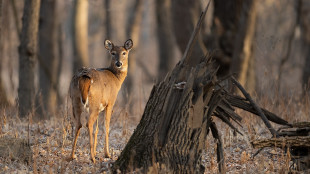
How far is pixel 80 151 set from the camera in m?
7.17

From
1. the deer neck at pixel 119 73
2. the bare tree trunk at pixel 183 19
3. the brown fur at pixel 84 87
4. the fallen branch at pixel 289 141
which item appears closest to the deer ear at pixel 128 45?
the deer neck at pixel 119 73

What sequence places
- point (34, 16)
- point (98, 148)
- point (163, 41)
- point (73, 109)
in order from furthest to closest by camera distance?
point (163, 41), point (34, 16), point (98, 148), point (73, 109)

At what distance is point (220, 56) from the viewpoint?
1452 cm

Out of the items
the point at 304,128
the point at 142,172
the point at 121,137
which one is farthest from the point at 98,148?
the point at 304,128

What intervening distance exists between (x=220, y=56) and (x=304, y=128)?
853cm

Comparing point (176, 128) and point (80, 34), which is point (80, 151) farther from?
point (80, 34)

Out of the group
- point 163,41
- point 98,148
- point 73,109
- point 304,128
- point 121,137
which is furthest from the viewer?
point 163,41

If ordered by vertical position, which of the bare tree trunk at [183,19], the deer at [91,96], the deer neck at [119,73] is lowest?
the deer at [91,96]

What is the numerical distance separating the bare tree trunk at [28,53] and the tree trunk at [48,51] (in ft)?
13.3

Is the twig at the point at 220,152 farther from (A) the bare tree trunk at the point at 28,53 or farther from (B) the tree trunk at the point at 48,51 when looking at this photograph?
(B) the tree trunk at the point at 48,51

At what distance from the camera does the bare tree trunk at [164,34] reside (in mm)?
21453

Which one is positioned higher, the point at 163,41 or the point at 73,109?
the point at 163,41

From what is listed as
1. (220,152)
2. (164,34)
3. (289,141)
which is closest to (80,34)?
(164,34)

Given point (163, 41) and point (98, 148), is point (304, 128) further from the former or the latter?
point (163, 41)
